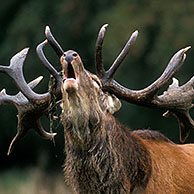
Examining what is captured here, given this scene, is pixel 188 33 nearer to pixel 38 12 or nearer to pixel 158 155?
pixel 38 12

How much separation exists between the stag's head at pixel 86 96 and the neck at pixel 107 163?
108 millimetres

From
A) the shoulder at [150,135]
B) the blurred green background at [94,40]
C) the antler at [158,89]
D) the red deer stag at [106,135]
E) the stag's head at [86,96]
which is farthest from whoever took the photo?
the blurred green background at [94,40]

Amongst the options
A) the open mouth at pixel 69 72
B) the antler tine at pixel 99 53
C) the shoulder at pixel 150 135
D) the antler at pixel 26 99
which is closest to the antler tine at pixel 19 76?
the antler at pixel 26 99

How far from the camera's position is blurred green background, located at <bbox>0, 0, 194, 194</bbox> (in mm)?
18781

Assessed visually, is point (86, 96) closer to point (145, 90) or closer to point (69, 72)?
point (69, 72)

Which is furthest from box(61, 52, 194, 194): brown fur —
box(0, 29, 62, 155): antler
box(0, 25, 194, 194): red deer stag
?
box(0, 29, 62, 155): antler

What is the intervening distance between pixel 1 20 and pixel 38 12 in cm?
111

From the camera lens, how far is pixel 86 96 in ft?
22.5

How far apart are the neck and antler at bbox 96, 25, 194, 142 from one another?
0.34m

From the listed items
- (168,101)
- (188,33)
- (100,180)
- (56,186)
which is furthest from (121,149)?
(188,33)

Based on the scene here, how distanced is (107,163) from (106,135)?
28cm

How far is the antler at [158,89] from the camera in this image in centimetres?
728

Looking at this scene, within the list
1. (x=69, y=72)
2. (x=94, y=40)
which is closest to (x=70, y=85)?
(x=69, y=72)

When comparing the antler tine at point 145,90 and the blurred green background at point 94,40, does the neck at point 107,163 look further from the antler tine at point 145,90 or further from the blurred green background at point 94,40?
the blurred green background at point 94,40
